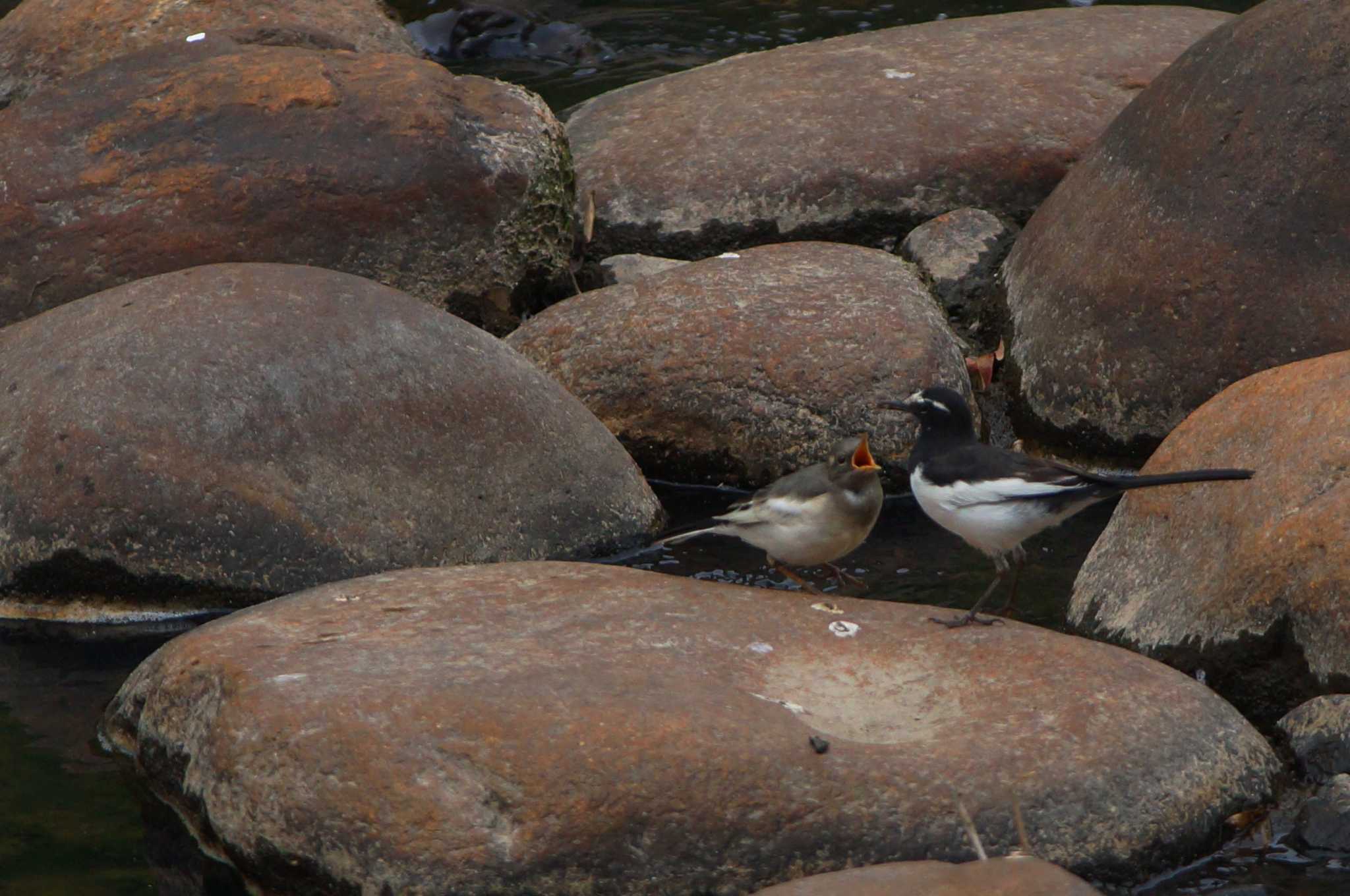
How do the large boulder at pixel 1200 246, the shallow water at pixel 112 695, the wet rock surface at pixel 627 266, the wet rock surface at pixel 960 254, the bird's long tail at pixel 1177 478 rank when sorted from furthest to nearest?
the wet rock surface at pixel 627 266
the wet rock surface at pixel 960 254
the large boulder at pixel 1200 246
the bird's long tail at pixel 1177 478
the shallow water at pixel 112 695

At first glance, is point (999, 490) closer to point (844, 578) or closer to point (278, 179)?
point (844, 578)

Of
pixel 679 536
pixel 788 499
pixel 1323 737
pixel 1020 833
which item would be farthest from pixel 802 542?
pixel 1020 833

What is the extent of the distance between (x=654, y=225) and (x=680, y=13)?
544cm

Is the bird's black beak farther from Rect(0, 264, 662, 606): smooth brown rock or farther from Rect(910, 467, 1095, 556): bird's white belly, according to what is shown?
Rect(0, 264, 662, 606): smooth brown rock

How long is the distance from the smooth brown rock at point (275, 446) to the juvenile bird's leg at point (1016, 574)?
63.0 inches

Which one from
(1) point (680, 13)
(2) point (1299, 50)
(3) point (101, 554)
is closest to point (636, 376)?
(3) point (101, 554)

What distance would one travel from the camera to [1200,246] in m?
7.62

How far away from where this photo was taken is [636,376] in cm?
786

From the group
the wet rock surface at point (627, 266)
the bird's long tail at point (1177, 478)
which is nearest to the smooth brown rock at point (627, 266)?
the wet rock surface at point (627, 266)

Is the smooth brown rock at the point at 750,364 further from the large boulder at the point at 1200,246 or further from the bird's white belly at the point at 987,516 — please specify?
the bird's white belly at the point at 987,516

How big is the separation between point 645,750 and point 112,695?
7.81 feet

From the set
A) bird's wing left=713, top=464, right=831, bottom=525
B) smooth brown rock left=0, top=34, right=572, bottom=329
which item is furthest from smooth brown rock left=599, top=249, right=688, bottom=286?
bird's wing left=713, top=464, right=831, bottom=525

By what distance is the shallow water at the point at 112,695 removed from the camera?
4941 millimetres

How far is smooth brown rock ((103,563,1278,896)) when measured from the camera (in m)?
4.55
